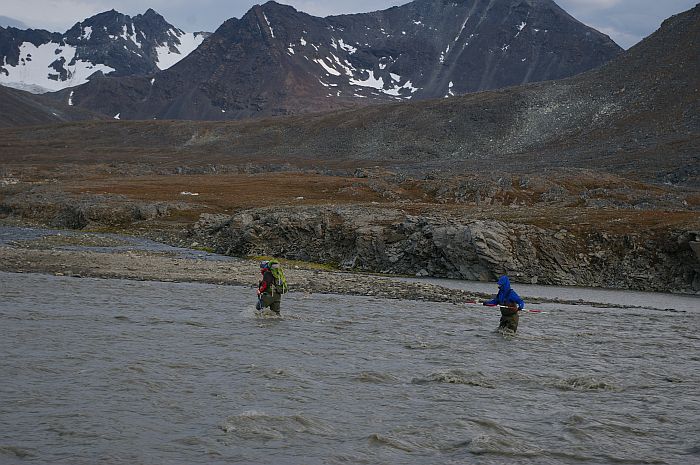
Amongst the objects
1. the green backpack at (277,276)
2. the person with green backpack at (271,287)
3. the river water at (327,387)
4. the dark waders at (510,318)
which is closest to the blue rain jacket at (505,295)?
the dark waders at (510,318)

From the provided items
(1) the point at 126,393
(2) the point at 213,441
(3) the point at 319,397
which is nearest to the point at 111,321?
(1) the point at 126,393

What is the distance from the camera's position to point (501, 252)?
173 feet

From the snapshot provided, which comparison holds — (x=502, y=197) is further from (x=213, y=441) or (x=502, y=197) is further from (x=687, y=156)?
(x=213, y=441)

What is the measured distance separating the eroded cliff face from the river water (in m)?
18.6

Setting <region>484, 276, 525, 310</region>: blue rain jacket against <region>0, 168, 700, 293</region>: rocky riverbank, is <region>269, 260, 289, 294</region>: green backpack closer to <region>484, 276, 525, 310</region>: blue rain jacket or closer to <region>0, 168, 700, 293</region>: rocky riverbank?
<region>484, 276, 525, 310</region>: blue rain jacket

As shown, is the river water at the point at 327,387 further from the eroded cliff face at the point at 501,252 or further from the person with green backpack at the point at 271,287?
the eroded cliff face at the point at 501,252

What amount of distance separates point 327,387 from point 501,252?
1371 inches

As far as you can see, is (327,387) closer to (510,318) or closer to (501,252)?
(510,318)

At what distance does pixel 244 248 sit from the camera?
60156 millimetres

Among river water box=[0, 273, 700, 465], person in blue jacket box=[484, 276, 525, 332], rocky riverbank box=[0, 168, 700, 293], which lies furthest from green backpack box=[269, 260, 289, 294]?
rocky riverbank box=[0, 168, 700, 293]

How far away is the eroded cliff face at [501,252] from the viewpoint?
51719 mm

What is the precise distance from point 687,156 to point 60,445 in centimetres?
14914

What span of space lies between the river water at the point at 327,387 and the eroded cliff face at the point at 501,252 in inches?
734

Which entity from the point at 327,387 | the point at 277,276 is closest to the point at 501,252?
the point at 277,276
